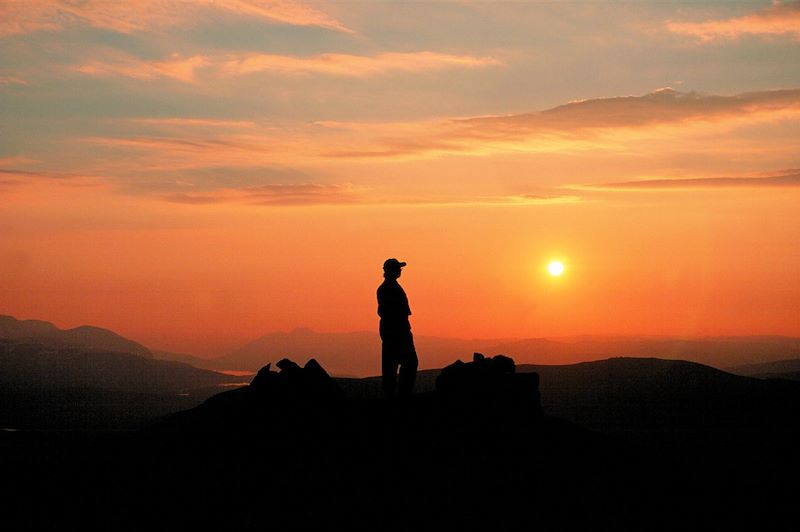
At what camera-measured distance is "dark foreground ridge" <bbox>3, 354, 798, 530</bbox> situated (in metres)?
20.0

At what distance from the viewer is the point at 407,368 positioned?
24062 millimetres

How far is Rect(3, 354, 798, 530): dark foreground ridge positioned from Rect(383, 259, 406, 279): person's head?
3382 millimetres

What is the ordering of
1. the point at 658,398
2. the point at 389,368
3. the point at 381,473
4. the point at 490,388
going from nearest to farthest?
the point at 381,473, the point at 389,368, the point at 490,388, the point at 658,398

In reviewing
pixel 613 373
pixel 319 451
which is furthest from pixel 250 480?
pixel 613 373

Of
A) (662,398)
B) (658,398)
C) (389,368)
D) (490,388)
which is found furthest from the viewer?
(658,398)

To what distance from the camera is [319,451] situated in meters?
22.2

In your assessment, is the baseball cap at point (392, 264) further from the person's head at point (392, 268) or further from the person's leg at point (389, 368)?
the person's leg at point (389, 368)

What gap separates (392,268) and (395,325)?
146 centimetres

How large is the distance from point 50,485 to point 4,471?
212 cm

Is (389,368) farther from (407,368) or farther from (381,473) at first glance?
(381,473)

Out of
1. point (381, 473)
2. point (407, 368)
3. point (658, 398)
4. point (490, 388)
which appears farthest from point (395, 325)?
point (658, 398)

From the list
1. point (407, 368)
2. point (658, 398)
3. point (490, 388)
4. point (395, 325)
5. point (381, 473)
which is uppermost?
point (395, 325)

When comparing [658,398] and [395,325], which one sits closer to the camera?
[395,325]

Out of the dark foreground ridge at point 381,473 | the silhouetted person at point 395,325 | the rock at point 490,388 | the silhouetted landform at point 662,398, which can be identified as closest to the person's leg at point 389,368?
the silhouetted person at point 395,325
